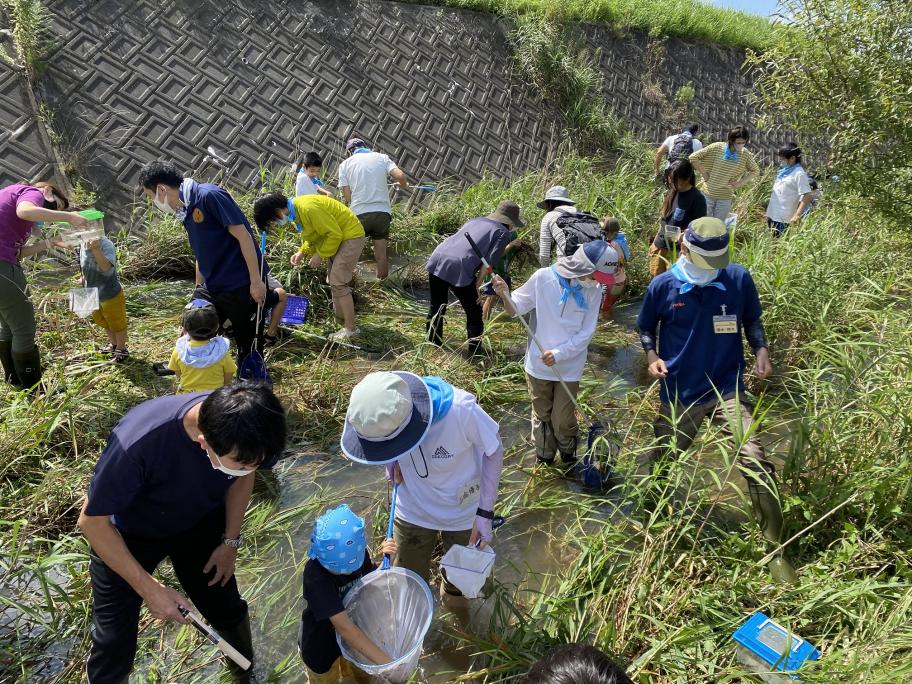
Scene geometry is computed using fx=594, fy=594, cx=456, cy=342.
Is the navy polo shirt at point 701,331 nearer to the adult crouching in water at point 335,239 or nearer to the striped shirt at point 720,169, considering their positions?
the adult crouching in water at point 335,239

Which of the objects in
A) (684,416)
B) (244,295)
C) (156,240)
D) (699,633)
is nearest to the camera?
(699,633)

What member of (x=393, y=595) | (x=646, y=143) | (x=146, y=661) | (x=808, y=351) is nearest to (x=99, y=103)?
(x=146, y=661)

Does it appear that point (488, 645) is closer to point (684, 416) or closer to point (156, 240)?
point (684, 416)

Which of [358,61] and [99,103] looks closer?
[99,103]

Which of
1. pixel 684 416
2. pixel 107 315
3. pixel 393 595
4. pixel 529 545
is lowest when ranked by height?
pixel 107 315

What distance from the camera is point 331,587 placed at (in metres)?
2.07

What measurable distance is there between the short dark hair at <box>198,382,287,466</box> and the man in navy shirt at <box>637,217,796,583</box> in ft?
6.54

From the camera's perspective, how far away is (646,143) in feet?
38.3

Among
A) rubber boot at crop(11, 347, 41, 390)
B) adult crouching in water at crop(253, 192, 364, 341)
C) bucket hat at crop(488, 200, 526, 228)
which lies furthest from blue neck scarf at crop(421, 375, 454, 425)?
rubber boot at crop(11, 347, 41, 390)

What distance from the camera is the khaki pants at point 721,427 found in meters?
2.79

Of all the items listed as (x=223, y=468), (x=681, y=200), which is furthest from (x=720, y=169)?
(x=223, y=468)

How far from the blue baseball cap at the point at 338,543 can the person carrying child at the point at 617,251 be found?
3004mm

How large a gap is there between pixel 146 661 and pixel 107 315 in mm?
2803

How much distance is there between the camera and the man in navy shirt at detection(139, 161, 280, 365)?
12.1ft
